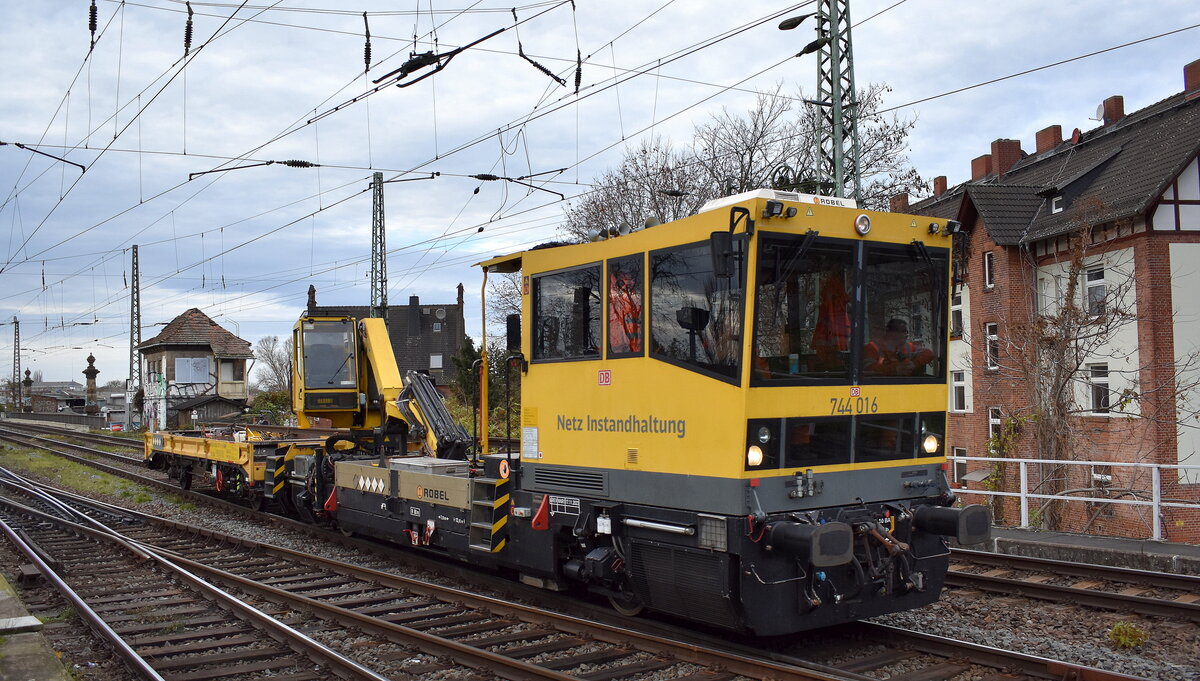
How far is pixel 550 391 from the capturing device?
25.8 ft

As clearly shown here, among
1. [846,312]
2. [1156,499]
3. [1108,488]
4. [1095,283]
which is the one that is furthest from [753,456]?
[1095,283]

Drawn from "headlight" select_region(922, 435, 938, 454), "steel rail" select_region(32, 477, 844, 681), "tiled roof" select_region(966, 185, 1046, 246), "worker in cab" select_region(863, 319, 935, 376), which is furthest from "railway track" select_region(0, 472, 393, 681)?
"tiled roof" select_region(966, 185, 1046, 246)

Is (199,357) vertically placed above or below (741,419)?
above

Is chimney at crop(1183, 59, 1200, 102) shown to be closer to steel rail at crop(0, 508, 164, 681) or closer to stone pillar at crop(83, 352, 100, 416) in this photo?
steel rail at crop(0, 508, 164, 681)

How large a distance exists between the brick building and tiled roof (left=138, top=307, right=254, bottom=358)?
3964 cm

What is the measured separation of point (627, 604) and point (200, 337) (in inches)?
2038

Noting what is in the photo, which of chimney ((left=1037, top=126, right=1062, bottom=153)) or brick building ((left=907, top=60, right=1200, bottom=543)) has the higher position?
chimney ((left=1037, top=126, right=1062, bottom=153))

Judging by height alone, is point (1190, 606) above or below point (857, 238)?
below

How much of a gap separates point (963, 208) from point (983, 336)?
167 inches

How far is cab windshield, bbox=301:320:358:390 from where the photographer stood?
50.9ft

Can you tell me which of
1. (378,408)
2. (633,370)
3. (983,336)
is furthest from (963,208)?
(633,370)

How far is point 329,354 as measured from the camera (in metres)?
15.6

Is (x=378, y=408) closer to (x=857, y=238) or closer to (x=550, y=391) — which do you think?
(x=550, y=391)

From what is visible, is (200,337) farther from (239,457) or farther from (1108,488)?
(1108,488)
